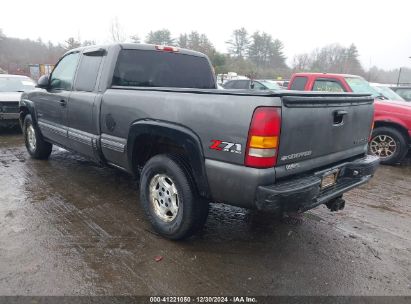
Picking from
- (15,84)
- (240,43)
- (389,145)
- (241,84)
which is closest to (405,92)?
(389,145)

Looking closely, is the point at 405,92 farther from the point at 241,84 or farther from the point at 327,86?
the point at 241,84

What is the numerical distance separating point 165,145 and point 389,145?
5.01m

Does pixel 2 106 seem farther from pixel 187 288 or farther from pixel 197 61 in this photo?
pixel 187 288

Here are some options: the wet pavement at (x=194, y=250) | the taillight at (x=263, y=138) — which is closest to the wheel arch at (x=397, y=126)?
the wet pavement at (x=194, y=250)

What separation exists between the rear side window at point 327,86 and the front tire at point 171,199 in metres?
4.85

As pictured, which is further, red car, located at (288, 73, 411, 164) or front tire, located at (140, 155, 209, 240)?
red car, located at (288, 73, 411, 164)

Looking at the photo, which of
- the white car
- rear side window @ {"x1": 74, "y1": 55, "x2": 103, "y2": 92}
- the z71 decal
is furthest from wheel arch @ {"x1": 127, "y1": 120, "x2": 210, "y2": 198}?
the white car

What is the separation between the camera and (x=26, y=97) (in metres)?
5.79

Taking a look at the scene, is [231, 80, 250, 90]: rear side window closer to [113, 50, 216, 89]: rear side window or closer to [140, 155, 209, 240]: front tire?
[113, 50, 216, 89]: rear side window

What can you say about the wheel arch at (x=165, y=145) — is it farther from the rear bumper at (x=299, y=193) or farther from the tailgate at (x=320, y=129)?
the tailgate at (x=320, y=129)

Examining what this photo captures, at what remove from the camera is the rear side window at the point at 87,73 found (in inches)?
154

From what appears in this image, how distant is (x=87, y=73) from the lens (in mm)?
4086

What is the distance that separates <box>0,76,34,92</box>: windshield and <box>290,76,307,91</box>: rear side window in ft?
23.4

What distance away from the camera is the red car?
20.0 ft
